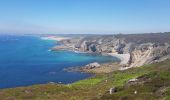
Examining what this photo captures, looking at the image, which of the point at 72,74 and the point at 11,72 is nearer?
the point at 72,74

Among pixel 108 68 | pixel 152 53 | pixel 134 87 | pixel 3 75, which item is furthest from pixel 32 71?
pixel 134 87

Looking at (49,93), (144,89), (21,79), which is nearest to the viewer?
(144,89)

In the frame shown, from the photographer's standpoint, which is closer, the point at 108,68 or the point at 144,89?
the point at 144,89

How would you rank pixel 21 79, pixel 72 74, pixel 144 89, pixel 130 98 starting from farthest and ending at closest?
1. pixel 72 74
2. pixel 21 79
3. pixel 144 89
4. pixel 130 98

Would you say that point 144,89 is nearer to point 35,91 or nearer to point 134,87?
point 134,87

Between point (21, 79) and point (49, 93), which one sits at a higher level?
point (49, 93)

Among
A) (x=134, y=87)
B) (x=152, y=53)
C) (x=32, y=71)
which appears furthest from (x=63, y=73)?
(x=134, y=87)

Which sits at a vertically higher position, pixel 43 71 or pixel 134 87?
pixel 134 87

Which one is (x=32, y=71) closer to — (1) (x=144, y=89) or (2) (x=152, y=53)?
(2) (x=152, y=53)

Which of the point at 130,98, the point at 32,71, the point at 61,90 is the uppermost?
the point at 130,98
